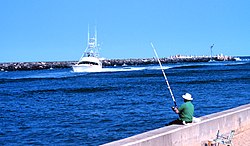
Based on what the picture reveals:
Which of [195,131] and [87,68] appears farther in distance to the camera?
[87,68]

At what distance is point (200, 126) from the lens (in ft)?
34.3

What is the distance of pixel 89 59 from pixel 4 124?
6665cm

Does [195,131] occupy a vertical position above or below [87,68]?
above

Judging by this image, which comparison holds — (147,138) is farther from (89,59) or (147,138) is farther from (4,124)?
(89,59)

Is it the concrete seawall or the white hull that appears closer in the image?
the concrete seawall

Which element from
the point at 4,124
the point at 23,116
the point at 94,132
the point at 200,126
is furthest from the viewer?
the point at 23,116

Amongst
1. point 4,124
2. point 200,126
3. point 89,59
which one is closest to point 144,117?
point 4,124

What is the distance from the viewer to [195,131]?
33.8 ft

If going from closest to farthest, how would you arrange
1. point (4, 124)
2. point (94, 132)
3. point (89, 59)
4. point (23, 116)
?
point (94, 132) < point (4, 124) < point (23, 116) < point (89, 59)

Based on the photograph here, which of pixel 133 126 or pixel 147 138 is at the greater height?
pixel 147 138

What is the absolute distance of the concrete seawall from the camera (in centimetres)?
895

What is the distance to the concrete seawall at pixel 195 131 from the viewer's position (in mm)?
8945

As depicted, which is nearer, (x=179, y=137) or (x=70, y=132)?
(x=179, y=137)

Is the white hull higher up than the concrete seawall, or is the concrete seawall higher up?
the concrete seawall
